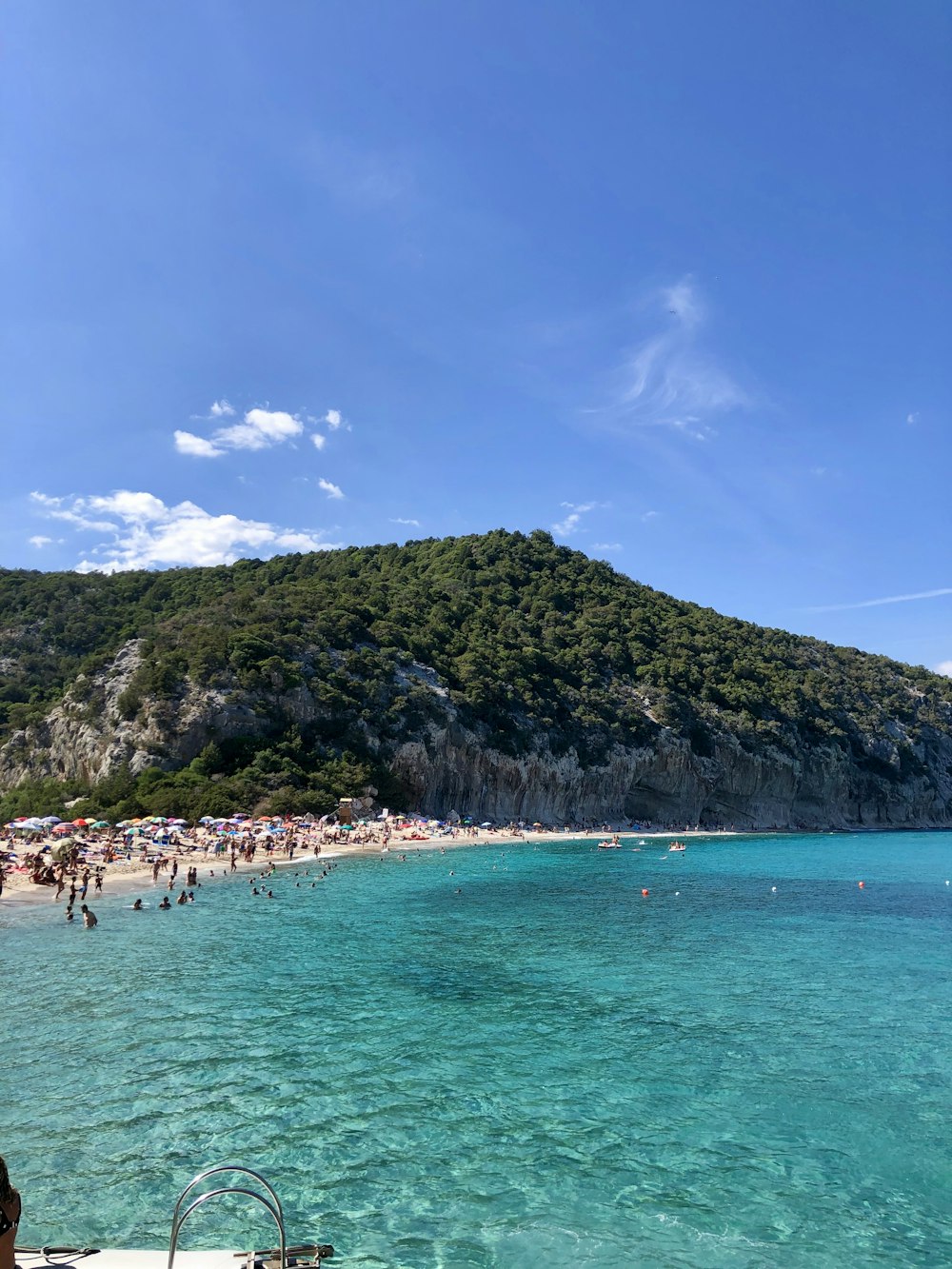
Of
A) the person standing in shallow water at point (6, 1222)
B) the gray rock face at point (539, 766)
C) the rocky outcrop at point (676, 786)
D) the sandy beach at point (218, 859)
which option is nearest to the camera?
the person standing in shallow water at point (6, 1222)

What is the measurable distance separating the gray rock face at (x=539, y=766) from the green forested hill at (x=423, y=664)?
40.4 inches

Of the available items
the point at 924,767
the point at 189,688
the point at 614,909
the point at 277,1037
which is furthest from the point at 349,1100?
the point at 924,767

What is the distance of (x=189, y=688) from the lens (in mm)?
56625

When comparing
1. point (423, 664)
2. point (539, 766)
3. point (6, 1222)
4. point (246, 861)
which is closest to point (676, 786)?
point (539, 766)

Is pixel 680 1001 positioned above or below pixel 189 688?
below

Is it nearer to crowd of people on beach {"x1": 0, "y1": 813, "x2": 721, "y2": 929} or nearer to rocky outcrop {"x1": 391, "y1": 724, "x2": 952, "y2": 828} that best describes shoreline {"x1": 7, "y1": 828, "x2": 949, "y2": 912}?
crowd of people on beach {"x1": 0, "y1": 813, "x2": 721, "y2": 929}

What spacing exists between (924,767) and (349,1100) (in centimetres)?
11251

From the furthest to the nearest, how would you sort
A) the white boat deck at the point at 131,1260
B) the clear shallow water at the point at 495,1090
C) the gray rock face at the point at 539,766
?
the gray rock face at the point at 539,766 < the clear shallow water at the point at 495,1090 < the white boat deck at the point at 131,1260

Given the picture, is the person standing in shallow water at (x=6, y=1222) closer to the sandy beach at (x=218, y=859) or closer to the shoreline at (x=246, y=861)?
the shoreline at (x=246, y=861)

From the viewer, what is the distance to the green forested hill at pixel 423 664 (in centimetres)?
5775

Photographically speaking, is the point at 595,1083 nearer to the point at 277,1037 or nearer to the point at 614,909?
the point at 277,1037

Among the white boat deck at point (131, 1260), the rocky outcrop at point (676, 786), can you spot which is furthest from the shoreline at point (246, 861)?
the white boat deck at point (131, 1260)

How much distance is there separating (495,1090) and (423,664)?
208 ft

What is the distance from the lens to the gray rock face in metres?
54.8
